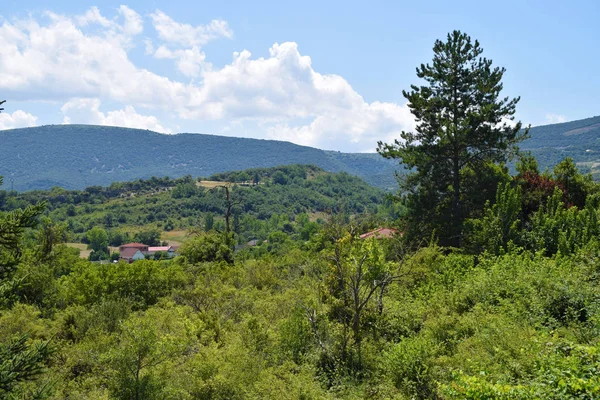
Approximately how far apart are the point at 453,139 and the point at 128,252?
3218 inches

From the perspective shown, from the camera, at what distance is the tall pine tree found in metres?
22.9

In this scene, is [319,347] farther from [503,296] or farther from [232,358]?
[503,296]

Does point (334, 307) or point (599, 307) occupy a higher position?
point (599, 307)

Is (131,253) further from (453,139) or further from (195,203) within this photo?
(453,139)

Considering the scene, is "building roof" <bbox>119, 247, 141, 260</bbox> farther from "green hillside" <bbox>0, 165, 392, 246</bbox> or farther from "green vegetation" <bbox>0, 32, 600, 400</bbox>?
"green vegetation" <bbox>0, 32, 600, 400</bbox>

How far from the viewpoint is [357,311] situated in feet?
45.8

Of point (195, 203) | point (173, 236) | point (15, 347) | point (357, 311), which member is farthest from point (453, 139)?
point (195, 203)

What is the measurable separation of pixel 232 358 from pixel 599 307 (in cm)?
919

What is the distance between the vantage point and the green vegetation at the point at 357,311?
8.86 metres

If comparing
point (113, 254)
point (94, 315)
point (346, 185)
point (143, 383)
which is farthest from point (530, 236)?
point (346, 185)

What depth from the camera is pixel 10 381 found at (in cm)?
759

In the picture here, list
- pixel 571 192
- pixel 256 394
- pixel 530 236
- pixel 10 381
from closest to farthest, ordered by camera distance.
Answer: pixel 10 381 → pixel 256 394 → pixel 530 236 → pixel 571 192

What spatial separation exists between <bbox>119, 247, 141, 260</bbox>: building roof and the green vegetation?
6367 centimetres

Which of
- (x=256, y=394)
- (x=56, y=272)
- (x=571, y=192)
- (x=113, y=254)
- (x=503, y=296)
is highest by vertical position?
(x=571, y=192)
